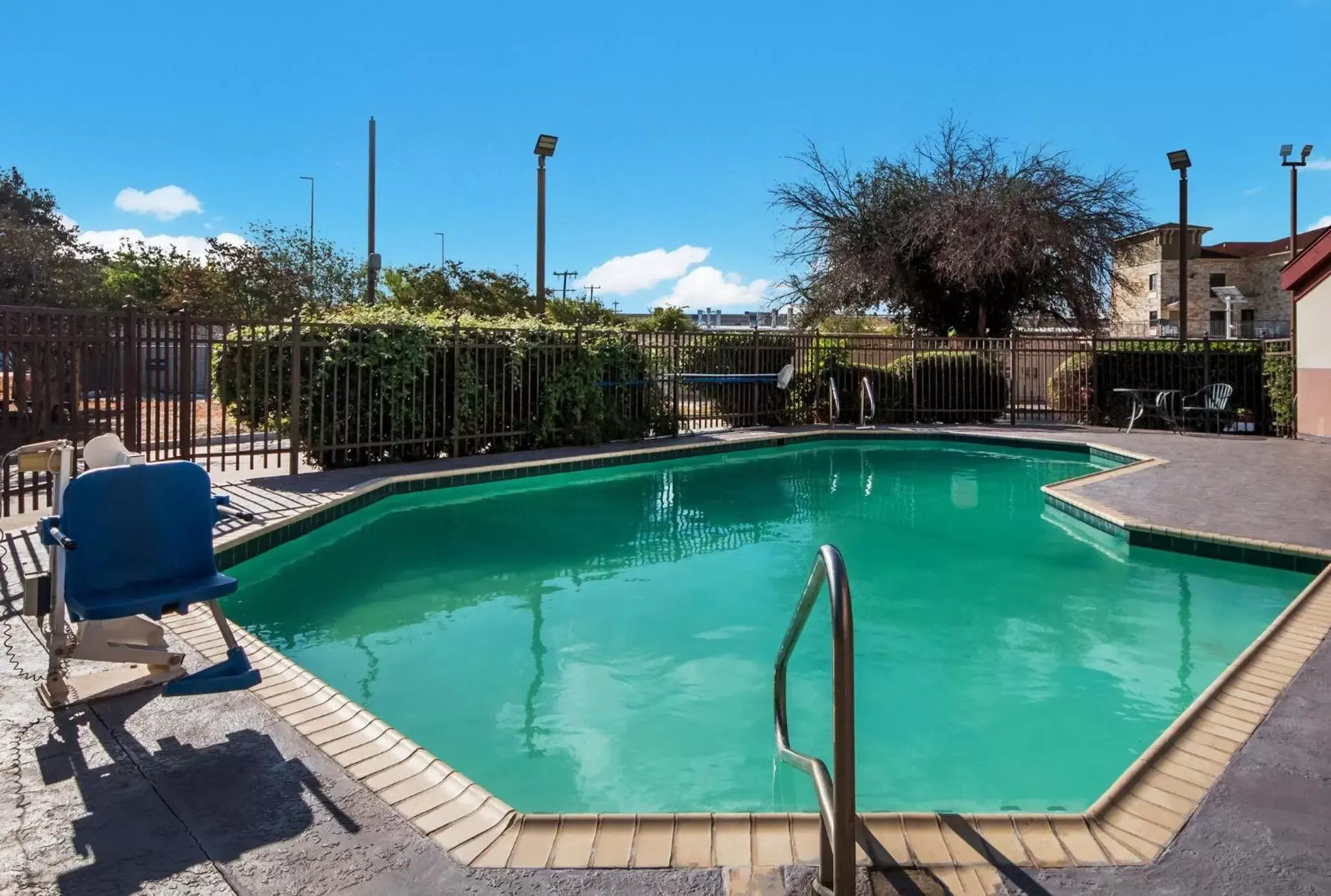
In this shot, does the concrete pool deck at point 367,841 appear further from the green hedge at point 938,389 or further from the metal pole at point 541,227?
the green hedge at point 938,389

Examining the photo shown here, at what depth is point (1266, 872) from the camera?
209 cm

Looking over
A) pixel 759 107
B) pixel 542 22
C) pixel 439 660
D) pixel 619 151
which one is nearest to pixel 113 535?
pixel 439 660

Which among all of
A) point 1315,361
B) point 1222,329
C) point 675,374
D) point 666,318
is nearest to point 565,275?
point 666,318

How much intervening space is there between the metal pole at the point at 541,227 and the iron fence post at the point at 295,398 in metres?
5.25

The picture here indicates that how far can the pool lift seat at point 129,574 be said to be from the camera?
9.77ft

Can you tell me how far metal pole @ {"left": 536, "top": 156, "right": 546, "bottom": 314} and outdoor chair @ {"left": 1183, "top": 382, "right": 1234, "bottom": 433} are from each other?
10.6m

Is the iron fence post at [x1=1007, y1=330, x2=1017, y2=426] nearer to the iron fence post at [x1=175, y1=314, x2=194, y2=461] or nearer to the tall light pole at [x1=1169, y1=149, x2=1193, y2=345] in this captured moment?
the tall light pole at [x1=1169, y1=149, x2=1193, y2=345]

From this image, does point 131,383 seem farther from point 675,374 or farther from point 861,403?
point 861,403

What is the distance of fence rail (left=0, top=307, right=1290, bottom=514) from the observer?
25.6ft

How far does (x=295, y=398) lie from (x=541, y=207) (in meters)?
6.57

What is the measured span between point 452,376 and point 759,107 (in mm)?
12592

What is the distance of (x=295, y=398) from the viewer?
9.02 m

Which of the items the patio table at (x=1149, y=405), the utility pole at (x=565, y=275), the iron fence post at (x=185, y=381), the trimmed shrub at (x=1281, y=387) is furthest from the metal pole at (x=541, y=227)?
the utility pole at (x=565, y=275)

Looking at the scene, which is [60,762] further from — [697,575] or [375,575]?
[697,575]
